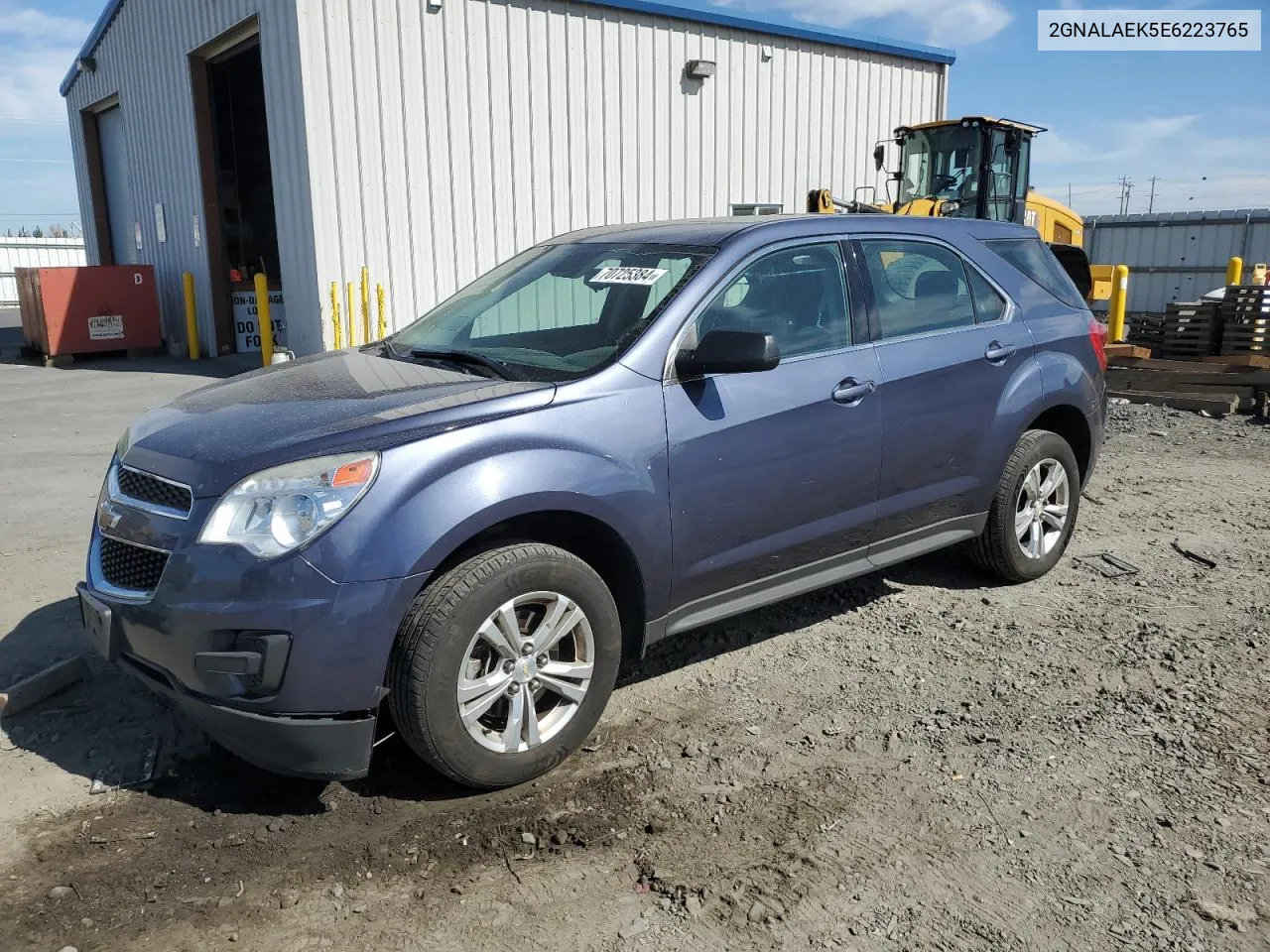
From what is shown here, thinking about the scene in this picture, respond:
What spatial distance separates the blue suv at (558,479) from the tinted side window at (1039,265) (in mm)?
75

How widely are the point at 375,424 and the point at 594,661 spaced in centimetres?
105

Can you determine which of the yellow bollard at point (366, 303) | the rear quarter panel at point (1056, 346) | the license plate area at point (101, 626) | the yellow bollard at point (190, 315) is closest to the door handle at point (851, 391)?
the rear quarter panel at point (1056, 346)

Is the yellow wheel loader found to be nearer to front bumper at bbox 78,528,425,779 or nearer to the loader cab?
the loader cab

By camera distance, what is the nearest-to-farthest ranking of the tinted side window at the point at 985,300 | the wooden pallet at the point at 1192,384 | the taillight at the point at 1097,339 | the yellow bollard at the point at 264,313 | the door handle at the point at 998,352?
the door handle at the point at 998,352, the tinted side window at the point at 985,300, the taillight at the point at 1097,339, the wooden pallet at the point at 1192,384, the yellow bollard at the point at 264,313

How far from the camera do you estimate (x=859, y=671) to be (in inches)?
163

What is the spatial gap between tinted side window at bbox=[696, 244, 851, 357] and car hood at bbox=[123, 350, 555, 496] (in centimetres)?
89

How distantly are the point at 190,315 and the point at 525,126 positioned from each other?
5846 mm

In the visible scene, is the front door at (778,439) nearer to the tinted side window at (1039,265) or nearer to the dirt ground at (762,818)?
the dirt ground at (762,818)

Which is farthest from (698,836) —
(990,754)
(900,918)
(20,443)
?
(20,443)

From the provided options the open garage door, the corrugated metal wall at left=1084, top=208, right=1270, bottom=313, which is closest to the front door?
the open garage door

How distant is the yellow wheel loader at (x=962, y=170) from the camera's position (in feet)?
42.6

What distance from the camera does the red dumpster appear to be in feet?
47.5

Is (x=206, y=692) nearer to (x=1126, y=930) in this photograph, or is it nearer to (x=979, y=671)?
(x=1126, y=930)

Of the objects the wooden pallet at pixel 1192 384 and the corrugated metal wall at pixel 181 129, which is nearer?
the wooden pallet at pixel 1192 384
